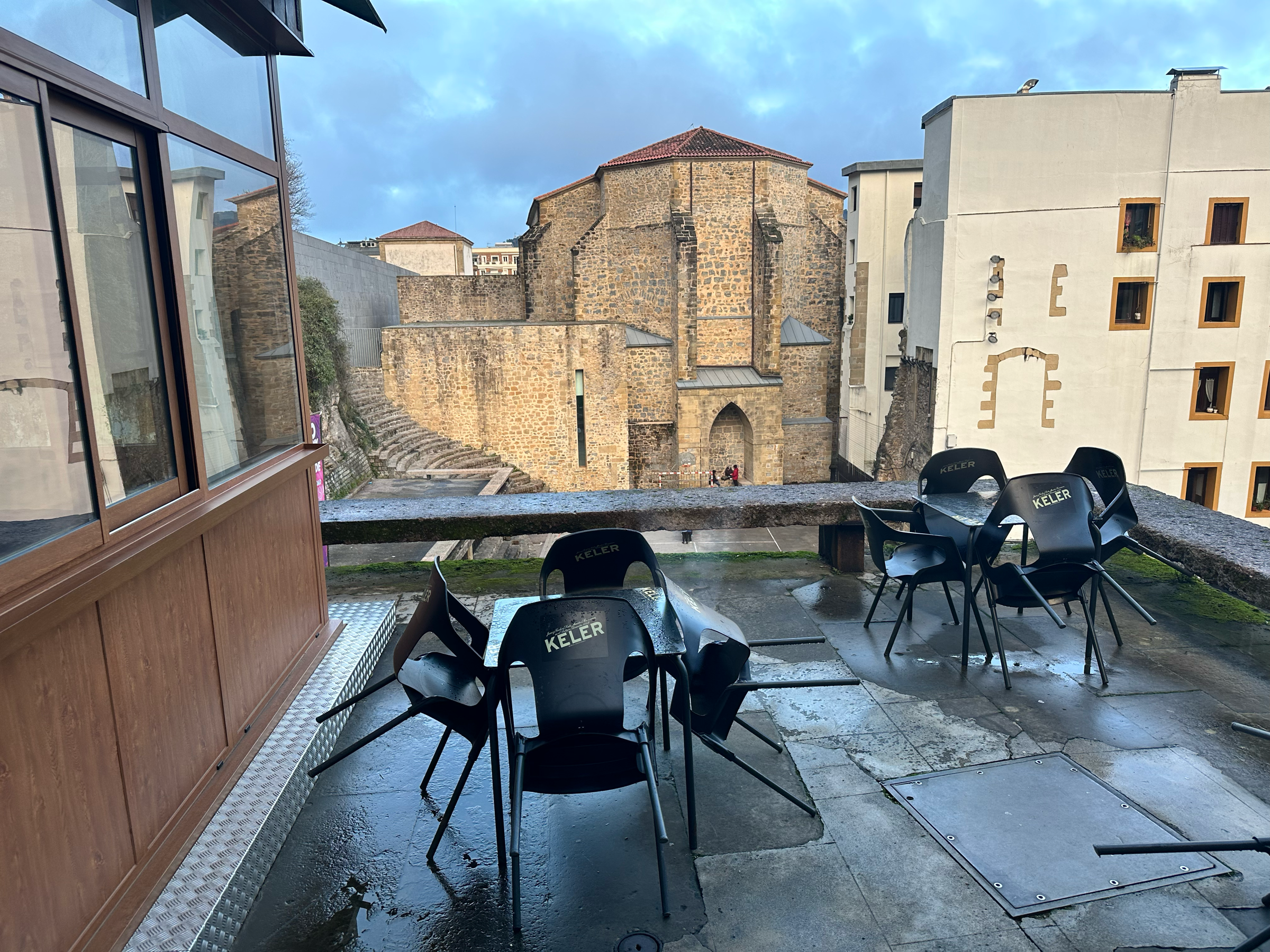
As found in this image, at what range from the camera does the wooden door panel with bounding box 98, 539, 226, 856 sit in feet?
7.86

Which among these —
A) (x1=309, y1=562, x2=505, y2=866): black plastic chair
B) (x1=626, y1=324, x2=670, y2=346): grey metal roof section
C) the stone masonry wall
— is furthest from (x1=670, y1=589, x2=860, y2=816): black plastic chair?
the stone masonry wall

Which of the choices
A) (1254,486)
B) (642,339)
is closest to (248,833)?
(1254,486)

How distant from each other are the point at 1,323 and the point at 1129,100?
63.3ft

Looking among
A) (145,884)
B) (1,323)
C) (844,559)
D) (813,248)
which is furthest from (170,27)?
(813,248)

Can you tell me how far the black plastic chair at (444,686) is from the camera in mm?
2693

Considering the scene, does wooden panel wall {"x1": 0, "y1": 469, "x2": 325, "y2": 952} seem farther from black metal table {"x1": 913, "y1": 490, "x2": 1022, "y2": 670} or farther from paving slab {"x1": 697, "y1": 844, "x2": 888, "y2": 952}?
black metal table {"x1": 913, "y1": 490, "x2": 1022, "y2": 670}

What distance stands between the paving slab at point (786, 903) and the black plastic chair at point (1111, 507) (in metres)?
2.28

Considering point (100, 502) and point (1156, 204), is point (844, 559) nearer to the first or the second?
point (100, 502)

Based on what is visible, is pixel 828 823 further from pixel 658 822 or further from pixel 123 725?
pixel 123 725

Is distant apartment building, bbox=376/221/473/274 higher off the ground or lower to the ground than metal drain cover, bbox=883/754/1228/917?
higher

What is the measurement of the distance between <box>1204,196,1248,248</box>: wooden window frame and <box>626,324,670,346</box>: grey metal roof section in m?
13.2

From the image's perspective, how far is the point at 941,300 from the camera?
1653 centimetres

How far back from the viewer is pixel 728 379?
25.2 m

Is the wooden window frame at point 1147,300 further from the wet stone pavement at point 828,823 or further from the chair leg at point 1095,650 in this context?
the chair leg at point 1095,650
